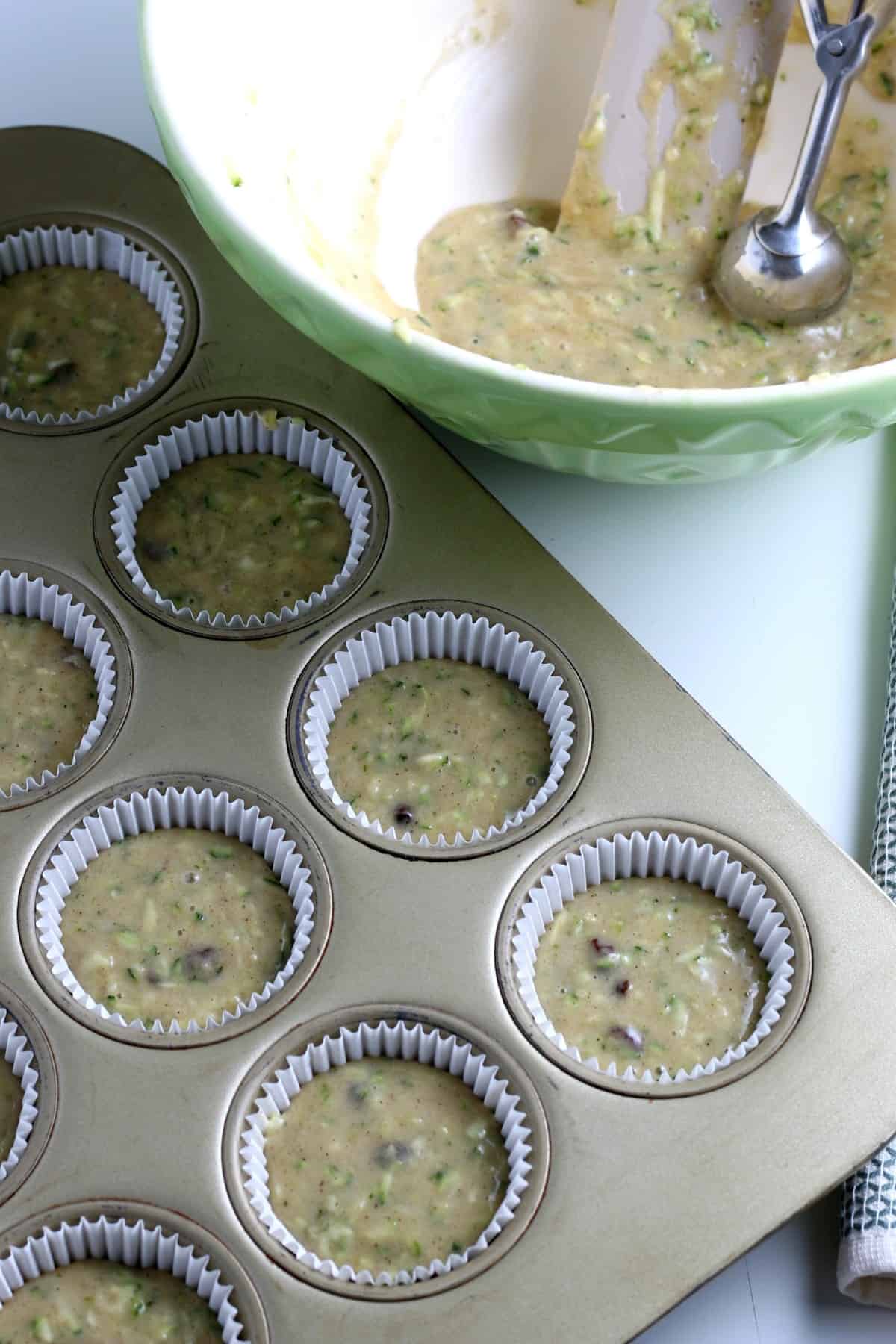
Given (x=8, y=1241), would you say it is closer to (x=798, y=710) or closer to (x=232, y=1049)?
(x=232, y=1049)

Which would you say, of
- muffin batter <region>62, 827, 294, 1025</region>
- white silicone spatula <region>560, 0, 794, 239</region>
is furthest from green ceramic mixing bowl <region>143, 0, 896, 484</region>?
muffin batter <region>62, 827, 294, 1025</region>

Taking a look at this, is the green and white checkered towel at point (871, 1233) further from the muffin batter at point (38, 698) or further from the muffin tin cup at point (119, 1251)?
the muffin batter at point (38, 698)

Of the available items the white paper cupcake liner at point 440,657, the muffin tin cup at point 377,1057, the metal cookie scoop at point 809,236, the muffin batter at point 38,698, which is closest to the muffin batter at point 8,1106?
the muffin tin cup at point 377,1057

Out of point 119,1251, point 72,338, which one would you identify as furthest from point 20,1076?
point 72,338

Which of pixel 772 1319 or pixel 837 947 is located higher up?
pixel 837 947

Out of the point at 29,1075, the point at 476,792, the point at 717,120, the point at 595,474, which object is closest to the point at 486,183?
the point at 717,120

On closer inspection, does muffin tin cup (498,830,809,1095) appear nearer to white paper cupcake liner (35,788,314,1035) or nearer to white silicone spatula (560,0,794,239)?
white paper cupcake liner (35,788,314,1035)
